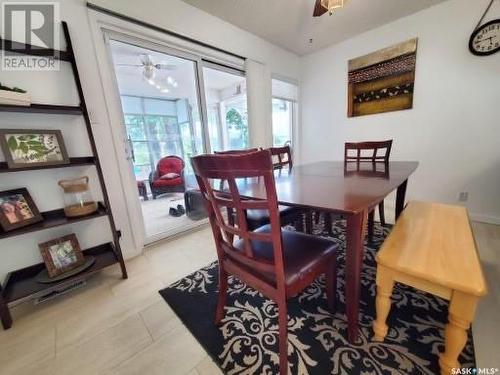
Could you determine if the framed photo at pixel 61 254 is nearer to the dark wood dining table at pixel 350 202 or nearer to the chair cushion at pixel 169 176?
the dark wood dining table at pixel 350 202

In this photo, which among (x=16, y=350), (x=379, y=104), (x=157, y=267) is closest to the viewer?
(x=16, y=350)

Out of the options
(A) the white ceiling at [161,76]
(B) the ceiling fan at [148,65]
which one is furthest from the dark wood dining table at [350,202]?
(B) the ceiling fan at [148,65]

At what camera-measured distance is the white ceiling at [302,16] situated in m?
2.18

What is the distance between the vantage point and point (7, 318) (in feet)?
4.12

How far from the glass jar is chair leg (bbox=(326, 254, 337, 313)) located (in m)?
1.74

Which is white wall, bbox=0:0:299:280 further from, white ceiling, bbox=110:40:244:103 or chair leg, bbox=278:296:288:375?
chair leg, bbox=278:296:288:375

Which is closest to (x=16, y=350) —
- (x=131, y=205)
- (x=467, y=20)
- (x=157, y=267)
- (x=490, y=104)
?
(x=157, y=267)

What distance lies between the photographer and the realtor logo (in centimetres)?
136

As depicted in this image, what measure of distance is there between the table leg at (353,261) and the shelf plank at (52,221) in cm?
170

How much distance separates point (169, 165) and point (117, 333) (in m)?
3.72

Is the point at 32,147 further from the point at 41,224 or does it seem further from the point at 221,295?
the point at 221,295

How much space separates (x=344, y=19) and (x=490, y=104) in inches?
72.3

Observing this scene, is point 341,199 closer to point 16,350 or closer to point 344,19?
point 16,350

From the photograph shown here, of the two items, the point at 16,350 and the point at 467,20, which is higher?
the point at 467,20
